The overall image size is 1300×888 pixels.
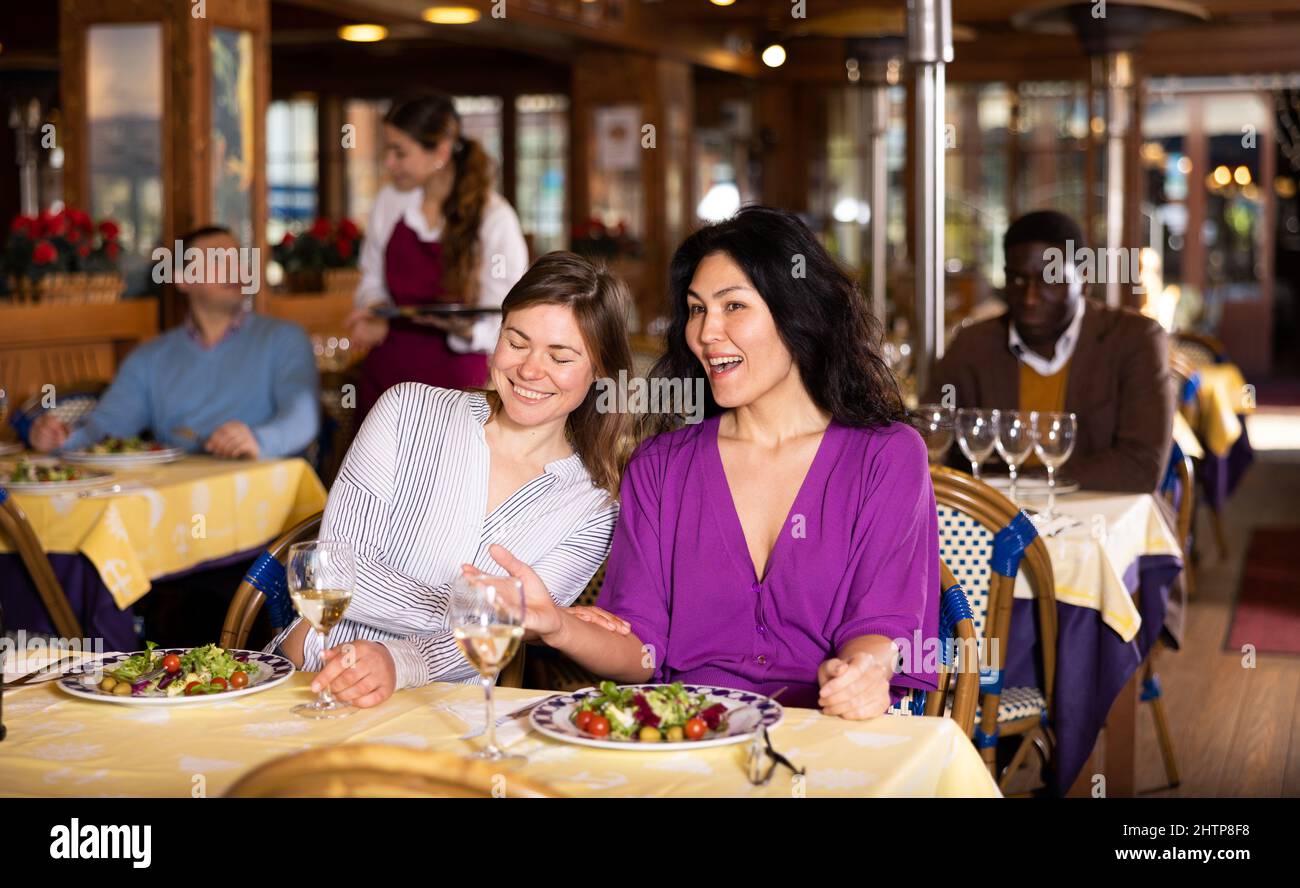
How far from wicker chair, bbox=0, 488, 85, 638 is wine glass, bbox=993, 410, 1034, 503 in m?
2.00

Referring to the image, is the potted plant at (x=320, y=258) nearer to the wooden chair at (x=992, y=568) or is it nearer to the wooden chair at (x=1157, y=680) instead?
the wooden chair at (x=1157, y=680)

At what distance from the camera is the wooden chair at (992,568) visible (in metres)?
2.74

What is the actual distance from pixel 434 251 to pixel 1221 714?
2688 mm

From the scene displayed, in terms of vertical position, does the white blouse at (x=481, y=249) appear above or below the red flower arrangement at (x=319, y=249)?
below

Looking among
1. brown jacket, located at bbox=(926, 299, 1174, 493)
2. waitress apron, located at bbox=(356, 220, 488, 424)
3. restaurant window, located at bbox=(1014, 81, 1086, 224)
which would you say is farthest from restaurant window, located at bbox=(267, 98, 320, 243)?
brown jacket, located at bbox=(926, 299, 1174, 493)

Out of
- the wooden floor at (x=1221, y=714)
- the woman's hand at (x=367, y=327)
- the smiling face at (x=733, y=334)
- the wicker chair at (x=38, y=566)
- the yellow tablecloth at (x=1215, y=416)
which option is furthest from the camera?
the yellow tablecloth at (x=1215, y=416)

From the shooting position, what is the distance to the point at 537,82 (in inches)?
551

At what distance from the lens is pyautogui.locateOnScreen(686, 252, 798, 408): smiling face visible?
7.20 ft

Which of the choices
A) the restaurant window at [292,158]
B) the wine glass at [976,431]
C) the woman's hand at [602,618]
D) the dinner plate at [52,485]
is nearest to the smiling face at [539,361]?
the woman's hand at [602,618]

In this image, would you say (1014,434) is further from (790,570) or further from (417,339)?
(417,339)

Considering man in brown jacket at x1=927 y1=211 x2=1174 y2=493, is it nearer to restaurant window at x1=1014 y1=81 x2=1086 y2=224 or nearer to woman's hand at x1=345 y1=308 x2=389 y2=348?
woman's hand at x1=345 y1=308 x2=389 y2=348

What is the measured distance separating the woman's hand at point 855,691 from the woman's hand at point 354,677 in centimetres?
53

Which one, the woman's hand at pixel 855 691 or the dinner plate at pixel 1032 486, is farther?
the dinner plate at pixel 1032 486
